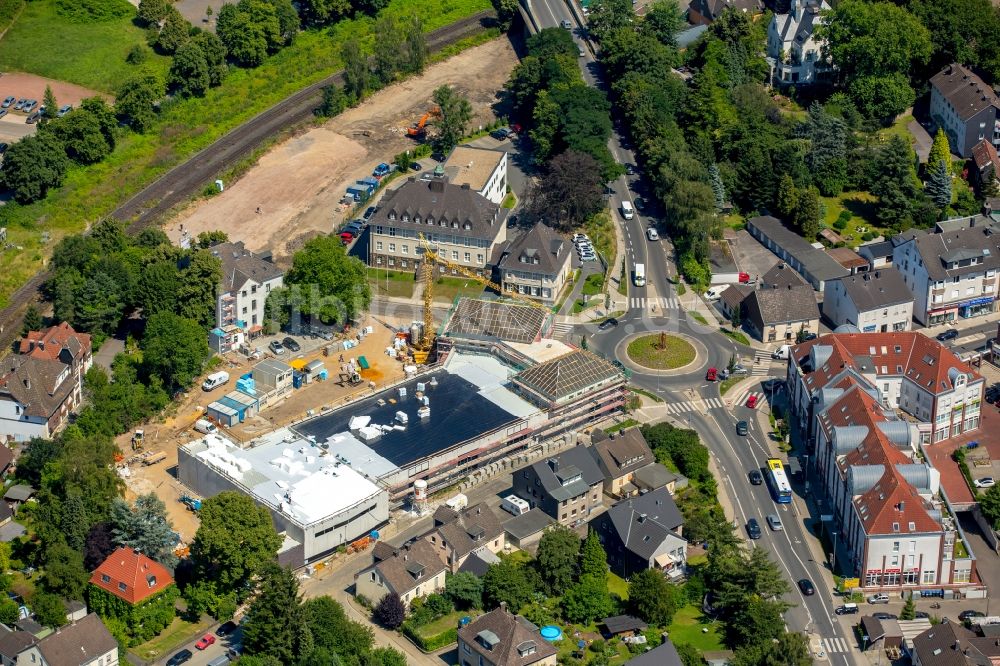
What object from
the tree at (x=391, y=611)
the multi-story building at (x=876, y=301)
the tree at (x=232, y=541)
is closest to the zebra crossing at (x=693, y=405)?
the multi-story building at (x=876, y=301)

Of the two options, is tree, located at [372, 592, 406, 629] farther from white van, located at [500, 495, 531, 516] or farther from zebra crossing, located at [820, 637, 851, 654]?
zebra crossing, located at [820, 637, 851, 654]

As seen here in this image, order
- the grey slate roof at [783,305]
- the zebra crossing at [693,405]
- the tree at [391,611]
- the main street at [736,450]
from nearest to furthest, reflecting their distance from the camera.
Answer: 1. the tree at [391,611]
2. the main street at [736,450]
3. the zebra crossing at [693,405]
4. the grey slate roof at [783,305]

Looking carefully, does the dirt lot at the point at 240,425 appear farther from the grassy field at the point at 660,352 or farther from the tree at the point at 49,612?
the grassy field at the point at 660,352

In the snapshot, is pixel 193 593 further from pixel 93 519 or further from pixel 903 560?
pixel 903 560

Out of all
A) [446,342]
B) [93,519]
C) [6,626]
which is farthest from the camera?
[446,342]

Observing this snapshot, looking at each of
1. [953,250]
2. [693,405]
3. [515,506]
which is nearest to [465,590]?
[515,506]

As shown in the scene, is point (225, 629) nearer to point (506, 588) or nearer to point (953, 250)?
point (506, 588)

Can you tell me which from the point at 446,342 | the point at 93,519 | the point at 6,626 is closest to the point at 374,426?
the point at 446,342
